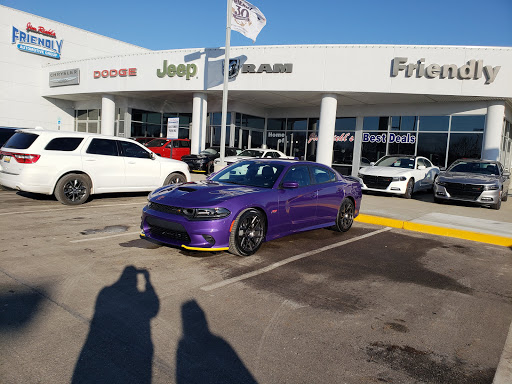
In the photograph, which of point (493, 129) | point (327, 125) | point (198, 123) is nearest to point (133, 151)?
point (327, 125)

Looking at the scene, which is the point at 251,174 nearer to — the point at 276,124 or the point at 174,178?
the point at 174,178

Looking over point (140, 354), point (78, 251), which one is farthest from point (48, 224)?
point (140, 354)

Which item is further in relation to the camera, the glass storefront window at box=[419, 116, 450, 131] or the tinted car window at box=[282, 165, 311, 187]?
the glass storefront window at box=[419, 116, 450, 131]

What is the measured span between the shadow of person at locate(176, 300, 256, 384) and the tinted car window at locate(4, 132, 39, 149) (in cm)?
738

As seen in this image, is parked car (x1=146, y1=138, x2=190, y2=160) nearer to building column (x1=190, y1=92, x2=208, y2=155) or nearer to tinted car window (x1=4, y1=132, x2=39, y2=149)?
building column (x1=190, y1=92, x2=208, y2=155)

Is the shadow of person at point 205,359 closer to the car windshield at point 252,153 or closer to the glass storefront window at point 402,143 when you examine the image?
the car windshield at point 252,153

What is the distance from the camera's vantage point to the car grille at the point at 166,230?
5.34 meters

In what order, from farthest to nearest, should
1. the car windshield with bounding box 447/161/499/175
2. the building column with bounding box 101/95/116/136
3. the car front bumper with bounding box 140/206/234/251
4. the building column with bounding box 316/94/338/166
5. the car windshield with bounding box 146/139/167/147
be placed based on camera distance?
the building column with bounding box 101/95/116/136 < the car windshield with bounding box 146/139/167/147 < the building column with bounding box 316/94/338/166 < the car windshield with bounding box 447/161/499/175 < the car front bumper with bounding box 140/206/234/251

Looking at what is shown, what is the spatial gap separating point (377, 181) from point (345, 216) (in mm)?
6981

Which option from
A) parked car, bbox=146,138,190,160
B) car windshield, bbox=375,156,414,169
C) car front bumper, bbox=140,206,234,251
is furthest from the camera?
parked car, bbox=146,138,190,160

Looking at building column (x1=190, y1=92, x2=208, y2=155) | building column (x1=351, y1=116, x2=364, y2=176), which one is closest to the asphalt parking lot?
building column (x1=190, y1=92, x2=208, y2=155)

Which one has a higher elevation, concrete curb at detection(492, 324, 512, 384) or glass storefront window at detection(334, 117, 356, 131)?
glass storefront window at detection(334, 117, 356, 131)

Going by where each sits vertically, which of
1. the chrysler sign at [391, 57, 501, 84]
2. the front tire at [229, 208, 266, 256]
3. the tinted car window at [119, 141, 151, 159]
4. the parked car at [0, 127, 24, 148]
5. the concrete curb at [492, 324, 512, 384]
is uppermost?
the chrysler sign at [391, 57, 501, 84]

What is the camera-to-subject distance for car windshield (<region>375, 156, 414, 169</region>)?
603 inches
